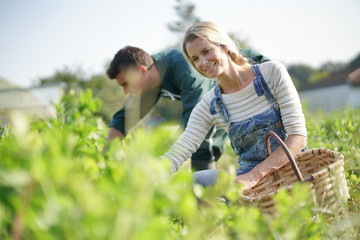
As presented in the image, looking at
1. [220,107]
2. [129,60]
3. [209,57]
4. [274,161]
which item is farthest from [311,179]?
[129,60]

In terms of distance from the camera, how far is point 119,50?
3174 mm

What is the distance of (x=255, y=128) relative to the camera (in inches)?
82.7

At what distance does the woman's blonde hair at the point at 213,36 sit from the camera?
84.2 inches

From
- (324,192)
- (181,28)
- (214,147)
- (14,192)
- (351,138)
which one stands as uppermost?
(14,192)

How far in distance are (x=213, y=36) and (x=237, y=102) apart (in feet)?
1.50

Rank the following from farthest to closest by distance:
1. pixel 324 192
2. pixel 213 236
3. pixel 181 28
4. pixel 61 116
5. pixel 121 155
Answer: pixel 181 28 → pixel 213 236 → pixel 324 192 → pixel 61 116 → pixel 121 155

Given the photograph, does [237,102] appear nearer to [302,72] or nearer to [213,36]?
[213,36]

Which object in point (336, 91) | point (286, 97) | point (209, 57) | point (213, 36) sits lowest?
point (336, 91)

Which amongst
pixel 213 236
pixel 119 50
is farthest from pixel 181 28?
pixel 213 236

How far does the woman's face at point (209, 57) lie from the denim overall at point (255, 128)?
0.59 feet

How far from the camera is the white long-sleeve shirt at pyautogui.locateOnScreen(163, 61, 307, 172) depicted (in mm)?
1892

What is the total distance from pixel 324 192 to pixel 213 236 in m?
0.54

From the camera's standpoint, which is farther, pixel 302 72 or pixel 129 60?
pixel 302 72

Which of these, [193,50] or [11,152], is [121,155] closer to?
[11,152]
